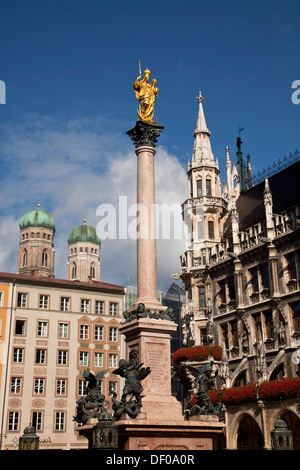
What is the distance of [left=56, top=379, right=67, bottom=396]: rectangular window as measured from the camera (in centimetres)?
5316

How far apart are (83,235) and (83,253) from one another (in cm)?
614

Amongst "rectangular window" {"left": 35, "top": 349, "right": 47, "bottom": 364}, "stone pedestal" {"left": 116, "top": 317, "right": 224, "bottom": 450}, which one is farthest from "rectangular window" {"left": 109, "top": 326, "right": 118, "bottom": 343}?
"stone pedestal" {"left": 116, "top": 317, "right": 224, "bottom": 450}

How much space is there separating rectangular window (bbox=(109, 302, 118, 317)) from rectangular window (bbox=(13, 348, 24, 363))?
10.5 m

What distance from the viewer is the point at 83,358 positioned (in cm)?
5538

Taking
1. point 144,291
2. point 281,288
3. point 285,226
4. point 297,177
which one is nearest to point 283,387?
point 281,288

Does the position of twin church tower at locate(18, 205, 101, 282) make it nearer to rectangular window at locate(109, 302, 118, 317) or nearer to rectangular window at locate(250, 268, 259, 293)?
rectangular window at locate(109, 302, 118, 317)

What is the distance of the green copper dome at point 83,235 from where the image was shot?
561 ft

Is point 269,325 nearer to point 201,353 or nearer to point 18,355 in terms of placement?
point 201,353

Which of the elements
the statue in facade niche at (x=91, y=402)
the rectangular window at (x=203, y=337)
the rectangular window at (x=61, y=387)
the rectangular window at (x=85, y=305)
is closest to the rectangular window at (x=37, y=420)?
the rectangular window at (x=61, y=387)

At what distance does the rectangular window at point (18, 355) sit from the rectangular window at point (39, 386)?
8.02ft

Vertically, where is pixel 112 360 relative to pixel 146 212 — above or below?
below

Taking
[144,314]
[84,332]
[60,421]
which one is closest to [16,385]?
[60,421]

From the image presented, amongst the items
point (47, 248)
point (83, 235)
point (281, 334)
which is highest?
point (83, 235)

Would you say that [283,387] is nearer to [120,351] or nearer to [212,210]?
[212,210]
